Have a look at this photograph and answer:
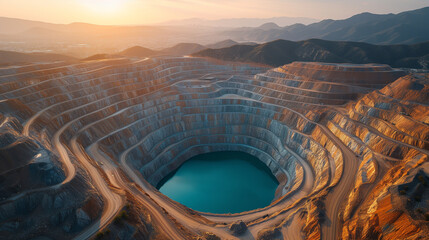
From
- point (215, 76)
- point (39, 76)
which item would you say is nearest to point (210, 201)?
point (39, 76)

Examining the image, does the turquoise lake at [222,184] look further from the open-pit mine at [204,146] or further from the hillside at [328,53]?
the hillside at [328,53]

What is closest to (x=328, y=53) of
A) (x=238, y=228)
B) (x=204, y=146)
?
(x=204, y=146)

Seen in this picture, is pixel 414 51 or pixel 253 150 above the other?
pixel 414 51

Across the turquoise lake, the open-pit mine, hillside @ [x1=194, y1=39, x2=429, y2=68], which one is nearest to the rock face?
the open-pit mine

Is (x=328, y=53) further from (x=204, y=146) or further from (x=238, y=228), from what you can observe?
(x=238, y=228)

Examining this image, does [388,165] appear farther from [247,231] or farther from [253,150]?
[253,150]

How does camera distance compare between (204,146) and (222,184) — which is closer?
(222,184)
